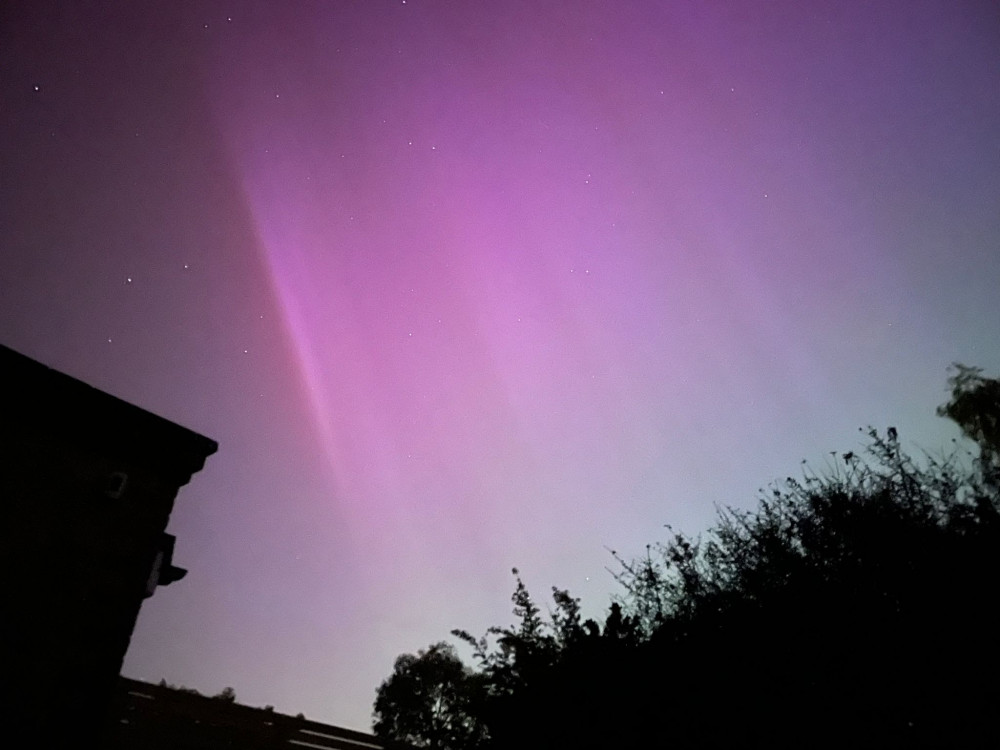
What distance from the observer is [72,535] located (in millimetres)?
8562

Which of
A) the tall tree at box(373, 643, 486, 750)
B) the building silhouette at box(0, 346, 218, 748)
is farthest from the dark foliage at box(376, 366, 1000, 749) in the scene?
the tall tree at box(373, 643, 486, 750)

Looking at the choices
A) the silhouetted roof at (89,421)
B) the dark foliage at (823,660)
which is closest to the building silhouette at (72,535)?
the silhouetted roof at (89,421)

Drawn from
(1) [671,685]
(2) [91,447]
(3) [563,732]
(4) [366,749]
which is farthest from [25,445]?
(1) [671,685]

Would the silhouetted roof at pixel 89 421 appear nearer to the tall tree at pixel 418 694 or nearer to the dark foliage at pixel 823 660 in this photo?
the dark foliage at pixel 823 660

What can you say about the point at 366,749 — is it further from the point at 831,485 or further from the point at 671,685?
the point at 831,485

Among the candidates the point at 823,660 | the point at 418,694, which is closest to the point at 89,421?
the point at 823,660

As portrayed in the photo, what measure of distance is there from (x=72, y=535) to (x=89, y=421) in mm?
1922

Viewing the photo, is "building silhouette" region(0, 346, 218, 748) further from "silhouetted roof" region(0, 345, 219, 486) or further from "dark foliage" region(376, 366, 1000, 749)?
"dark foliage" region(376, 366, 1000, 749)

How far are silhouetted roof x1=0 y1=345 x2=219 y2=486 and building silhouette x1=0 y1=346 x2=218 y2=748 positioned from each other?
16mm

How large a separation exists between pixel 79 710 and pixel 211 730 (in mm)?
1835

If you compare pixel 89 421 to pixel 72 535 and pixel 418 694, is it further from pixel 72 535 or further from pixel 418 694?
pixel 418 694

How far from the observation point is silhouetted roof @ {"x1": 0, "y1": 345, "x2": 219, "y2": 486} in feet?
28.6

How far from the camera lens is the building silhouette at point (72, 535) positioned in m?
7.59

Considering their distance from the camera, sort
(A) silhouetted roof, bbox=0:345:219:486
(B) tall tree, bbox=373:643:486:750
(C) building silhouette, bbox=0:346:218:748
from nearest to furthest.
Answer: (C) building silhouette, bbox=0:346:218:748 < (A) silhouetted roof, bbox=0:345:219:486 < (B) tall tree, bbox=373:643:486:750
